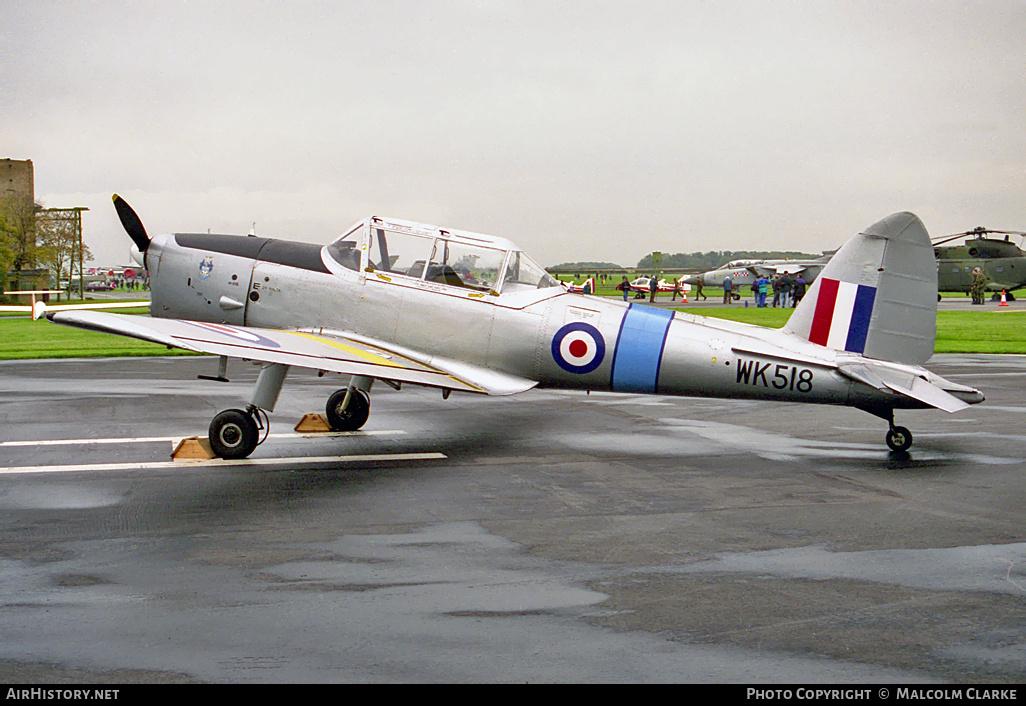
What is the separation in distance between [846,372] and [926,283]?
1.59 meters

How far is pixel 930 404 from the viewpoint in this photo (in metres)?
9.18

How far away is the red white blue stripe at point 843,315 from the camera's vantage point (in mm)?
10047

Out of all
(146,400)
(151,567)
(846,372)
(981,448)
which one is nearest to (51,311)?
(151,567)

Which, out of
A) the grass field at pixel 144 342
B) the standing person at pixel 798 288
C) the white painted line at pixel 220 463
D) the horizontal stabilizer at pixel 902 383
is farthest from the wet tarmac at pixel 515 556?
the standing person at pixel 798 288

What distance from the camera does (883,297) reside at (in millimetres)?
10055

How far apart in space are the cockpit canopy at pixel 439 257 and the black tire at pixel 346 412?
6.20 feet

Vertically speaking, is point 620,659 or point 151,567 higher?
point 620,659

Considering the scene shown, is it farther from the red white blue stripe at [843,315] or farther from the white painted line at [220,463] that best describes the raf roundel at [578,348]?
the red white blue stripe at [843,315]

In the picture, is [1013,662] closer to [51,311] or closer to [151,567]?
[151,567]

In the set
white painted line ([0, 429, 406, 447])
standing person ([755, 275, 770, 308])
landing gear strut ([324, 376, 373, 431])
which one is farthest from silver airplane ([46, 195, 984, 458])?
standing person ([755, 275, 770, 308])

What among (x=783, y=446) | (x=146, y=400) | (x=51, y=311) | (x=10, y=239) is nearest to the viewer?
(x=51, y=311)

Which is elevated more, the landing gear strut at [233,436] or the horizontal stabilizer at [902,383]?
the horizontal stabilizer at [902,383]

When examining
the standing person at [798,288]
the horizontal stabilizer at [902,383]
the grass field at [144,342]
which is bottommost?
the grass field at [144,342]

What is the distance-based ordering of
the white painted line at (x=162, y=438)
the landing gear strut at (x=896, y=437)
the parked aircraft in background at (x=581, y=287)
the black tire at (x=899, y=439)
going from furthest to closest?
the parked aircraft in background at (x=581, y=287) < the white painted line at (x=162, y=438) < the black tire at (x=899, y=439) < the landing gear strut at (x=896, y=437)
